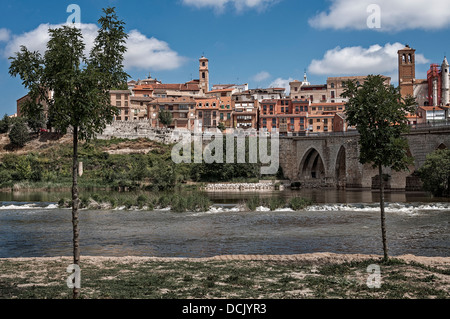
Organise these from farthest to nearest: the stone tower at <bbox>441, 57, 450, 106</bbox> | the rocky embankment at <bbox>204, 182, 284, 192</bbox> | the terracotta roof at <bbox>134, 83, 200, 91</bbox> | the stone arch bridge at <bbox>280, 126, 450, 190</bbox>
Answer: the terracotta roof at <bbox>134, 83, 200, 91</bbox>, the stone tower at <bbox>441, 57, 450, 106</bbox>, the rocky embankment at <bbox>204, 182, 284, 192</bbox>, the stone arch bridge at <bbox>280, 126, 450, 190</bbox>

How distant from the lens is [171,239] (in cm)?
2011

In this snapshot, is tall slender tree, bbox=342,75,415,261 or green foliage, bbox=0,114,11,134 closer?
tall slender tree, bbox=342,75,415,261

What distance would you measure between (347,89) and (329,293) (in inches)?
259

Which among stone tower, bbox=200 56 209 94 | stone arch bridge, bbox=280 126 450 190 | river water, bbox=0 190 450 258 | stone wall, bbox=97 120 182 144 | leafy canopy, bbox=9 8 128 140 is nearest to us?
leafy canopy, bbox=9 8 128 140

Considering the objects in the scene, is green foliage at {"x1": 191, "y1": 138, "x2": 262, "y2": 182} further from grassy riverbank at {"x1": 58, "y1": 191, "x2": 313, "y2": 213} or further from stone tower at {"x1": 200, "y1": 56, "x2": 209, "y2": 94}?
stone tower at {"x1": 200, "y1": 56, "x2": 209, "y2": 94}

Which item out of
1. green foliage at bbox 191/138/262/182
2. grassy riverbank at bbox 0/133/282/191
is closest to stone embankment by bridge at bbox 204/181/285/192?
grassy riverbank at bbox 0/133/282/191

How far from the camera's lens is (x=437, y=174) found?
1526 inches

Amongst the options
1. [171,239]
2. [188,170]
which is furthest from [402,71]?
[171,239]

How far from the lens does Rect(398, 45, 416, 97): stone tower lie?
95.3 m

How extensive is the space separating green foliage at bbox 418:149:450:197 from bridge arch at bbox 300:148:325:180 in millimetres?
30180

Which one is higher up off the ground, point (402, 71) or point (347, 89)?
point (402, 71)

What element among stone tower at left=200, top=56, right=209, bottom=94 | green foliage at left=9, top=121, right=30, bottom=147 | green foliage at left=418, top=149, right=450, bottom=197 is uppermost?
stone tower at left=200, top=56, right=209, bottom=94

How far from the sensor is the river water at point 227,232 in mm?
17516
